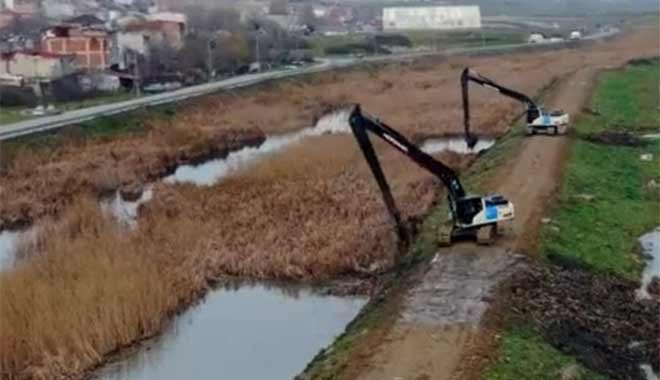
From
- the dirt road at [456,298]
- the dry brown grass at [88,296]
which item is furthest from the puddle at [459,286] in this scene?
the dry brown grass at [88,296]

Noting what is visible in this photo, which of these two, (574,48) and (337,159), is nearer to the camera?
(337,159)

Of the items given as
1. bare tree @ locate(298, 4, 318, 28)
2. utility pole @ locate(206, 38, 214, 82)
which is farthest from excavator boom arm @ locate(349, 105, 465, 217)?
bare tree @ locate(298, 4, 318, 28)

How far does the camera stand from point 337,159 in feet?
138

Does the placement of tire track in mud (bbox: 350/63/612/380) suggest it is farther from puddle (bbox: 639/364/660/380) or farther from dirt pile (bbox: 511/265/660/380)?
puddle (bbox: 639/364/660/380)

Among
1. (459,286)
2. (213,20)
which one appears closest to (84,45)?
(213,20)

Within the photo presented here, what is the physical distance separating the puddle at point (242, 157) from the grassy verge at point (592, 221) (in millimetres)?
12731

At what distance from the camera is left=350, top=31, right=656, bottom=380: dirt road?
17.4 metres

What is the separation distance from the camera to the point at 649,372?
18828mm

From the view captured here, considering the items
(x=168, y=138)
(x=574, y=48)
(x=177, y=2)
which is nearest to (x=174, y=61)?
(x=168, y=138)

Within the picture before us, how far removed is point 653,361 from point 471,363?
12.5 feet

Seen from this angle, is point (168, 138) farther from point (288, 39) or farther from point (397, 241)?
point (288, 39)

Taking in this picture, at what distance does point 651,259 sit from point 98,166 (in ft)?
76.6

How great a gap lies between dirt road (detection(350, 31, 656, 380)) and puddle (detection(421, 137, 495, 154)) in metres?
10.5

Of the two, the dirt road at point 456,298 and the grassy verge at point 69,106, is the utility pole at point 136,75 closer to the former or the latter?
the grassy verge at point 69,106
